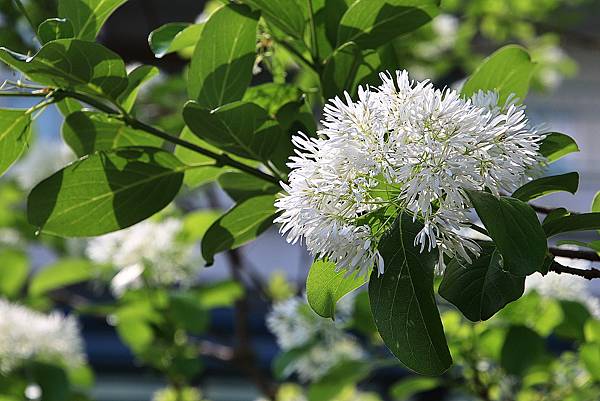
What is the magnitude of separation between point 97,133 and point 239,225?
0.11 m

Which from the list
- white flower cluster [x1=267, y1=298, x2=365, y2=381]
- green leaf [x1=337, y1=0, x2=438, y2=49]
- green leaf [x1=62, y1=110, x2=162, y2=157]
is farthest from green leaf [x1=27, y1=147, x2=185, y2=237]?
white flower cluster [x1=267, y1=298, x2=365, y2=381]

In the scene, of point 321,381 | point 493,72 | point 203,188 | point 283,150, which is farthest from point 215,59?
point 203,188

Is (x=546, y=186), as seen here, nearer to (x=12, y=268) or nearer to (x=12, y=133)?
(x=12, y=133)

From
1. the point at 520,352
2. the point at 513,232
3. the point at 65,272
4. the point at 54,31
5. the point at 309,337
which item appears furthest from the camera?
the point at 65,272

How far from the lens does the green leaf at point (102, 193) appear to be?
52 cm

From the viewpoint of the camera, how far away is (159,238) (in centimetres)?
119

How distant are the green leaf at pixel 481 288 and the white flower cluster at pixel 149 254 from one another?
79 centimetres

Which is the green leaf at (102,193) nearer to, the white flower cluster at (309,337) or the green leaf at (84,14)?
the green leaf at (84,14)

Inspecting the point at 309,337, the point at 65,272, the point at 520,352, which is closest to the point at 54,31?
the point at 520,352

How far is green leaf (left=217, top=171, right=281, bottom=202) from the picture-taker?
57 centimetres

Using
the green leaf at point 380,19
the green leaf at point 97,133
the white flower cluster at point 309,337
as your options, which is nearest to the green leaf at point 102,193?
the green leaf at point 97,133

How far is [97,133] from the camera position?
55 centimetres

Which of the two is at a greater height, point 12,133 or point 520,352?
point 12,133

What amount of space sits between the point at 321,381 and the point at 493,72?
0.60 m
